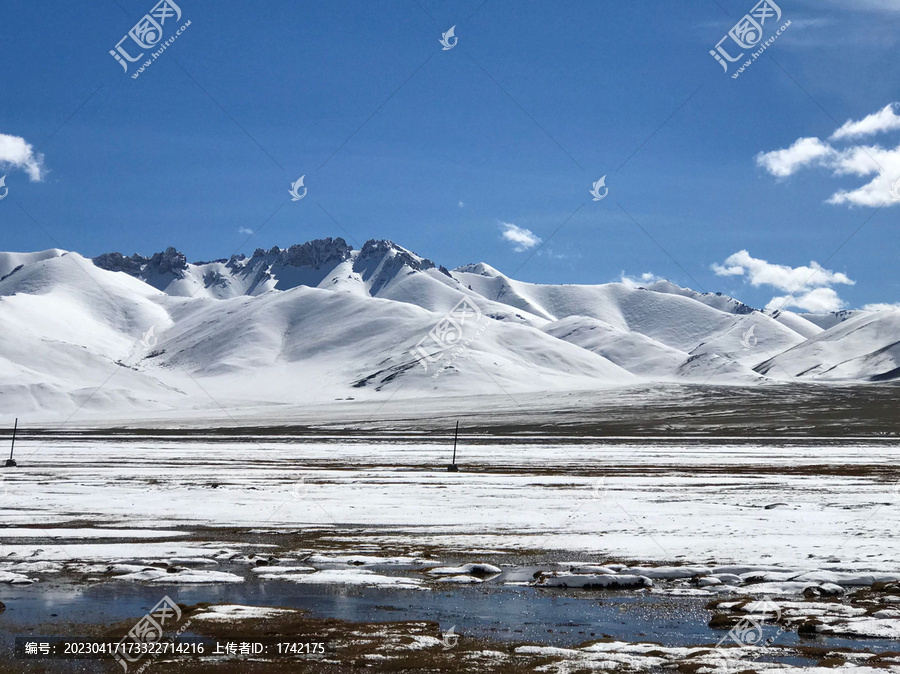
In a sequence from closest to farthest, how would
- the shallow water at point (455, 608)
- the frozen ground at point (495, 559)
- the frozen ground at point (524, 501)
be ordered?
the frozen ground at point (495, 559), the shallow water at point (455, 608), the frozen ground at point (524, 501)

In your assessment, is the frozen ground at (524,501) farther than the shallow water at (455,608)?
Yes

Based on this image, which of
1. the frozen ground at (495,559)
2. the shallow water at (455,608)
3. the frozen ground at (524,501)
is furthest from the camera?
the frozen ground at (524,501)

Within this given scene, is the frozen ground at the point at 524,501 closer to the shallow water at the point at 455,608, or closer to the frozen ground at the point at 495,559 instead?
the frozen ground at the point at 495,559

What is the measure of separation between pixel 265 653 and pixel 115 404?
7086 inches

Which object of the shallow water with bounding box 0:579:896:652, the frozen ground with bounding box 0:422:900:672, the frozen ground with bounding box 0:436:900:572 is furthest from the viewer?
the frozen ground with bounding box 0:436:900:572

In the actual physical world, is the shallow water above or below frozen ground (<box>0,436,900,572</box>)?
below

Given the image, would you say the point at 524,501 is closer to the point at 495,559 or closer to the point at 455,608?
the point at 495,559

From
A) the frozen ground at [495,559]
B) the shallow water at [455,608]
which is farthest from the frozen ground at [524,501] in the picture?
the shallow water at [455,608]

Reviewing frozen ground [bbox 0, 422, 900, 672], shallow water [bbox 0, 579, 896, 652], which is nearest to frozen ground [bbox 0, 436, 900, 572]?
frozen ground [bbox 0, 422, 900, 672]

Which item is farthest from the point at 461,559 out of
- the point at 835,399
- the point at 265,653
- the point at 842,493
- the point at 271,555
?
the point at 835,399

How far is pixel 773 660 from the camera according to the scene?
10.5 metres

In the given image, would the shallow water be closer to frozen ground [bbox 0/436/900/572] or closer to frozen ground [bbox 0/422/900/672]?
frozen ground [bbox 0/422/900/672]

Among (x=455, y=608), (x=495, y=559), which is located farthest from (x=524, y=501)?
(x=455, y=608)

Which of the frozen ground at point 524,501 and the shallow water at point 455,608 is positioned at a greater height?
the frozen ground at point 524,501
